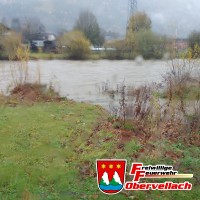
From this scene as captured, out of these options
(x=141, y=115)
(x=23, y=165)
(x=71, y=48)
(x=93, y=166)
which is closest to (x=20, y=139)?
(x=23, y=165)

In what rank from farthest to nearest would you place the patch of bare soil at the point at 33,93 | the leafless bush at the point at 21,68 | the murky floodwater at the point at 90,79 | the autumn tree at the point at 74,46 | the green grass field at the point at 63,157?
1. the autumn tree at the point at 74,46
2. the murky floodwater at the point at 90,79
3. the leafless bush at the point at 21,68
4. the patch of bare soil at the point at 33,93
5. the green grass field at the point at 63,157

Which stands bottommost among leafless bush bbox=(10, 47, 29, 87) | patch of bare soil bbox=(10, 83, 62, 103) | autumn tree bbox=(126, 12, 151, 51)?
patch of bare soil bbox=(10, 83, 62, 103)

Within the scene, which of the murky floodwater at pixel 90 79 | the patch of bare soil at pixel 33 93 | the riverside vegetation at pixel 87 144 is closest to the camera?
the riverside vegetation at pixel 87 144

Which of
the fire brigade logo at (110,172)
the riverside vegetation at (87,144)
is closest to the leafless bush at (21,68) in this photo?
the riverside vegetation at (87,144)

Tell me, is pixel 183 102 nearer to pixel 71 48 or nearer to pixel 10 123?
pixel 10 123

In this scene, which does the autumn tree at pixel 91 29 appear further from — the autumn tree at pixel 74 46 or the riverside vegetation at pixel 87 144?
the riverside vegetation at pixel 87 144

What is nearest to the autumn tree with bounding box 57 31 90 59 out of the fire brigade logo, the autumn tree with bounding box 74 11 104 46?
the autumn tree with bounding box 74 11 104 46

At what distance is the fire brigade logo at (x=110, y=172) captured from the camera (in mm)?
3656

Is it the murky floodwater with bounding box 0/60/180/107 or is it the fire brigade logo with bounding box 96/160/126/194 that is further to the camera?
the murky floodwater with bounding box 0/60/180/107

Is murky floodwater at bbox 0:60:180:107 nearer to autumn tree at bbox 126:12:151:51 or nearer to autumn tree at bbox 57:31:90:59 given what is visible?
autumn tree at bbox 126:12:151:51

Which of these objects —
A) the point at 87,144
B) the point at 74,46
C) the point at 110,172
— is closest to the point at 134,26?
the point at 74,46

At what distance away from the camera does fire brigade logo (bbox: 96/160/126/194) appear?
3.66 metres

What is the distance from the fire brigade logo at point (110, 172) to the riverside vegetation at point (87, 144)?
3.21ft

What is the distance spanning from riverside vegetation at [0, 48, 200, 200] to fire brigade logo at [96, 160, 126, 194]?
38.5 inches
